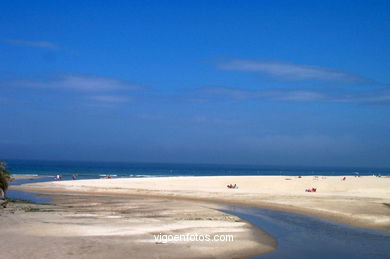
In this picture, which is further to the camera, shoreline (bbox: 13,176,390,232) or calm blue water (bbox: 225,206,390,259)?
shoreline (bbox: 13,176,390,232)

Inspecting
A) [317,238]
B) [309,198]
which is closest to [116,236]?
[317,238]

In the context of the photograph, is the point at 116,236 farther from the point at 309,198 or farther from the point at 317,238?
the point at 309,198

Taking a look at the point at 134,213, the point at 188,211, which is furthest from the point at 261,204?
the point at 134,213

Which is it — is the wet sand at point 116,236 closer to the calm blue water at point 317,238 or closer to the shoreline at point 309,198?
the calm blue water at point 317,238

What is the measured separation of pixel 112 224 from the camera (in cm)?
2162

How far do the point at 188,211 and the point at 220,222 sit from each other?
18.9ft

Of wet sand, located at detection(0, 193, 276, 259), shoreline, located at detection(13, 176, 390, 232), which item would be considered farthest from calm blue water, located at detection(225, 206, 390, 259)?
shoreline, located at detection(13, 176, 390, 232)

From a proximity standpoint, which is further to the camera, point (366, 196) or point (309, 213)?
point (366, 196)

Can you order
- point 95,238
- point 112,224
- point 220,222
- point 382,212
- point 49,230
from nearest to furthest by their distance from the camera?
point 95,238 → point 49,230 → point 112,224 → point 220,222 → point 382,212

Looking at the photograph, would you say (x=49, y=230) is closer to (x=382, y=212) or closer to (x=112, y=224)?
(x=112, y=224)

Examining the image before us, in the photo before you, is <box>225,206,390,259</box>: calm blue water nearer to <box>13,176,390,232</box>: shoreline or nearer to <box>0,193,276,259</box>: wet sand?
<box>0,193,276,259</box>: wet sand

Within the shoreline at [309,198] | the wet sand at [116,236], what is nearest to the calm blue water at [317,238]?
the wet sand at [116,236]

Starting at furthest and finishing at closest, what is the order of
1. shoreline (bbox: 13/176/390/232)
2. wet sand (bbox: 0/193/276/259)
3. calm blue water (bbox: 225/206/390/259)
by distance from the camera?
1. shoreline (bbox: 13/176/390/232)
2. calm blue water (bbox: 225/206/390/259)
3. wet sand (bbox: 0/193/276/259)

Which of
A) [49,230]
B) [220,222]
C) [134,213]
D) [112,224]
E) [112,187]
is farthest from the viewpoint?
[112,187]
